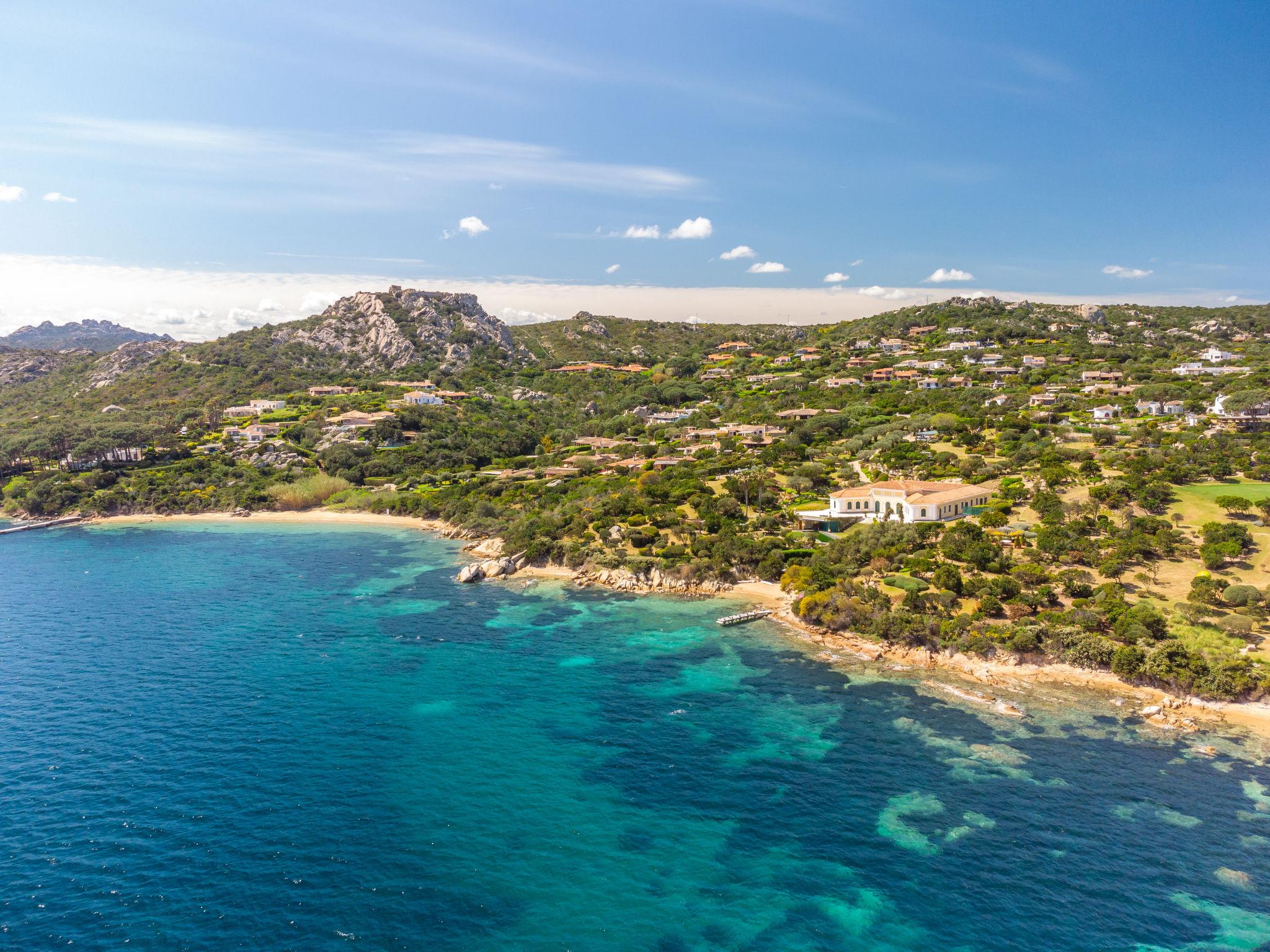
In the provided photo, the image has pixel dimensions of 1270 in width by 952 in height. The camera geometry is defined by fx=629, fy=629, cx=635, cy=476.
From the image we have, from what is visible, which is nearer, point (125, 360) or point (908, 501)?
point (908, 501)

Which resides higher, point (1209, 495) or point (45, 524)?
point (1209, 495)

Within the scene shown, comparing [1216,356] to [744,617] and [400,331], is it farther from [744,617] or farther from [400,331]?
[400,331]

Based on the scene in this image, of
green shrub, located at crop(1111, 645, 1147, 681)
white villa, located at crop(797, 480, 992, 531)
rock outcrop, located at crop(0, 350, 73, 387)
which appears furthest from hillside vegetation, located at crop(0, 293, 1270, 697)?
rock outcrop, located at crop(0, 350, 73, 387)

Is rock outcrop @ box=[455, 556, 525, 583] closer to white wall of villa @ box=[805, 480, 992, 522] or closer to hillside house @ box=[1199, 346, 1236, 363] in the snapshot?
white wall of villa @ box=[805, 480, 992, 522]

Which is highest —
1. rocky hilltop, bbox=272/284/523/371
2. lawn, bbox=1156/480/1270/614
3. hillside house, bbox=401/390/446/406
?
rocky hilltop, bbox=272/284/523/371

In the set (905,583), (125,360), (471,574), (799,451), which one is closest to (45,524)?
(471,574)

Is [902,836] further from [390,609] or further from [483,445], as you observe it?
[483,445]
